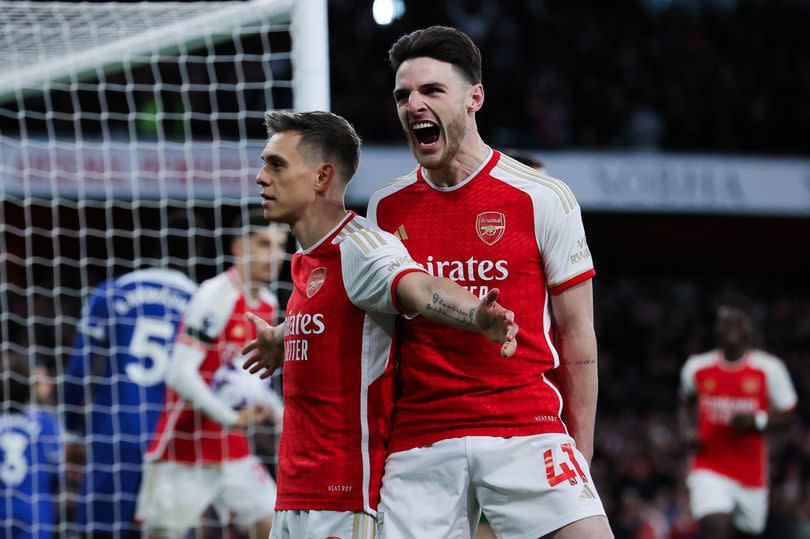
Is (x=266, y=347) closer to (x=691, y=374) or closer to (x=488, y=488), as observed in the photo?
(x=488, y=488)

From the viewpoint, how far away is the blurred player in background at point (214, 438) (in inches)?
217

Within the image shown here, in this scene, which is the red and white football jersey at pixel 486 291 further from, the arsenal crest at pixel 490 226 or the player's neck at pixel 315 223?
the player's neck at pixel 315 223

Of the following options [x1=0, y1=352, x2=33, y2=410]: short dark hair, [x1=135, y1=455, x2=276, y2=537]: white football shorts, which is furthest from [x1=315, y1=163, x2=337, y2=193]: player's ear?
[x1=0, y1=352, x2=33, y2=410]: short dark hair

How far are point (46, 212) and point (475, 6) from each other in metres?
6.45

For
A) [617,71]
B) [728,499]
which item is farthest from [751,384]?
[617,71]

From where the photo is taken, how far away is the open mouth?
312cm

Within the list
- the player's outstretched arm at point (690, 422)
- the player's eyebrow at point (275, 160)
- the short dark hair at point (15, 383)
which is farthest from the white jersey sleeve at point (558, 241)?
the player's outstretched arm at point (690, 422)

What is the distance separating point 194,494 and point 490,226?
3043 mm

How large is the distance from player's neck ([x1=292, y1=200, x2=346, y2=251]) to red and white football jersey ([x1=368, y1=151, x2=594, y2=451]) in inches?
7.8

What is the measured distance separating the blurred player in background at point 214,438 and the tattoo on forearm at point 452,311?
9.37 ft

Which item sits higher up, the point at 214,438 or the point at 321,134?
the point at 321,134

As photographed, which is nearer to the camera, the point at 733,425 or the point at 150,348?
the point at 150,348

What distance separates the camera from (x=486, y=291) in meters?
3.09

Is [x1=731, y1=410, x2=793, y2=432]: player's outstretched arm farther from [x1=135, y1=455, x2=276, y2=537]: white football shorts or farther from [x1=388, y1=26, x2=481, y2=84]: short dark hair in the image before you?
[x1=388, y1=26, x2=481, y2=84]: short dark hair
